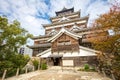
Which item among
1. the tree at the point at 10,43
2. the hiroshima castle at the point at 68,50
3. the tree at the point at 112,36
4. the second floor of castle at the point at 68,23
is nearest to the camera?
the tree at the point at 112,36

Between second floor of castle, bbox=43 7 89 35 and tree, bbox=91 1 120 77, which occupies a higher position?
second floor of castle, bbox=43 7 89 35

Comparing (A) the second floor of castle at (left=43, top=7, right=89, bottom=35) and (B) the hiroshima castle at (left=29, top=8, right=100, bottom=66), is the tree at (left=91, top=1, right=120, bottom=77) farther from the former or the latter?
(A) the second floor of castle at (left=43, top=7, right=89, bottom=35)

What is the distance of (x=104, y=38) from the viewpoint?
10453 mm

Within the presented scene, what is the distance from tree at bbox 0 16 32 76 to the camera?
34.3ft

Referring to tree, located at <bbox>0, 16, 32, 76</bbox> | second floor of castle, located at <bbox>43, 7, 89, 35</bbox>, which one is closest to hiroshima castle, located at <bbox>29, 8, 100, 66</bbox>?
second floor of castle, located at <bbox>43, 7, 89, 35</bbox>

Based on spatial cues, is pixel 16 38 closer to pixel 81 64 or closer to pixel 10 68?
pixel 10 68

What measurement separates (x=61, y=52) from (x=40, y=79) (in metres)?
9.18

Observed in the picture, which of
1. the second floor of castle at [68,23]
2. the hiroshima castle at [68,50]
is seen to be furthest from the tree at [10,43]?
the second floor of castle at [68,23]

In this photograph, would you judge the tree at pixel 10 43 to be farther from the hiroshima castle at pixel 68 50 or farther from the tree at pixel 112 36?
the tree at pixel 112 36

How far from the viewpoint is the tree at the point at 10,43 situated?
34.3ft

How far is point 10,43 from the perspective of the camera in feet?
36.7

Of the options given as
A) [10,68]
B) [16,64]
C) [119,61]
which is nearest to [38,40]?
[16,64]

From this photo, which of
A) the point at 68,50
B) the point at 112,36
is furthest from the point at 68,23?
the point at 112,36

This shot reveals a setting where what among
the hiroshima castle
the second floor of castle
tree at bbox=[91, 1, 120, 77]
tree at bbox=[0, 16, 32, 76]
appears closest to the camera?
tree at bbox=[91, 1, 120, 77]
